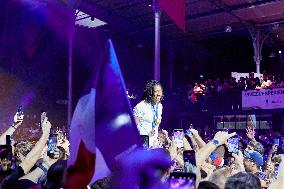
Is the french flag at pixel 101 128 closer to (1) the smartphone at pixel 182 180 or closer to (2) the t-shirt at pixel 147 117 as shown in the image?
(1) the smartphone at pixel 182 180

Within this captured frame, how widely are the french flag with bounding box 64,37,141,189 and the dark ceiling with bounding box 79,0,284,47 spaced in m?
15.7

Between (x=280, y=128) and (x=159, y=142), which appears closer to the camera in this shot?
(x=159, y=142)

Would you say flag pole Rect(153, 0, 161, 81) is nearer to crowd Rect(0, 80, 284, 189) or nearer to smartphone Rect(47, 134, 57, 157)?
crowd Rect(0, 80, 284, 189)

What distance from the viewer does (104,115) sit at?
88.5 inches

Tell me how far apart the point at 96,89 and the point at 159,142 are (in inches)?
143

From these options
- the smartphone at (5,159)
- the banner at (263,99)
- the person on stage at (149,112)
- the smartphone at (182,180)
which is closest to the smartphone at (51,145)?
the smartphone at (5,159)

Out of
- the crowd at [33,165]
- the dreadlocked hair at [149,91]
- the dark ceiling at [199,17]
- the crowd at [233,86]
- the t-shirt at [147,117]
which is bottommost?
the crowd at [33,165]

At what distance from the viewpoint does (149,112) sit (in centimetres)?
573

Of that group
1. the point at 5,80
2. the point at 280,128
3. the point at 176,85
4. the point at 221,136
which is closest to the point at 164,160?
the point at 221,136

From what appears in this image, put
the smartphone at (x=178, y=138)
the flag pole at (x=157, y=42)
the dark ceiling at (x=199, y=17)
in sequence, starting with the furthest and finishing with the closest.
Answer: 1. the dark ceiling at (x=199, y=17)
2. the flag pole at (x=157, y=42)
3. the smartphone at (x=178, y=138)

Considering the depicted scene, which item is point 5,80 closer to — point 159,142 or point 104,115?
point 159,142

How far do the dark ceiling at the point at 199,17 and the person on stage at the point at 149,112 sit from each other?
12387mm

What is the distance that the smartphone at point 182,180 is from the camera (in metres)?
2.47

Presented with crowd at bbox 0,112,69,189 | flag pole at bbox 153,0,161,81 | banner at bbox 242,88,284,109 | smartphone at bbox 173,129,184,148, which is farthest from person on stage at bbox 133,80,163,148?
banner at bbox 242,88,284,109
